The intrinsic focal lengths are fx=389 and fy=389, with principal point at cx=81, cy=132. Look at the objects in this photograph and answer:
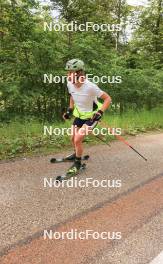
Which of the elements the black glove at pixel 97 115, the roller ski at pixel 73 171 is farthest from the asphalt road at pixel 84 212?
the black glove at pixel 97 115

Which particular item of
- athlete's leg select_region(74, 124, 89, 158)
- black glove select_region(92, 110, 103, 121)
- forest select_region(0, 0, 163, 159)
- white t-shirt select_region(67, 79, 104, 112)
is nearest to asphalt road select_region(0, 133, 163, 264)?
athlete's leg select_region(74, 124, 89, 158)

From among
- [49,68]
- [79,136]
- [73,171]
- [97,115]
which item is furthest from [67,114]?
[49,68]

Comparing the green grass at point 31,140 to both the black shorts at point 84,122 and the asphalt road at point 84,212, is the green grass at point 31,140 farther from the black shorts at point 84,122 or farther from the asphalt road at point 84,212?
the black shorts at point 84,122

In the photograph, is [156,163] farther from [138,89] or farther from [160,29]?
[160,29]

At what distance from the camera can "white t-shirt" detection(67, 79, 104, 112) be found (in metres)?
6.44

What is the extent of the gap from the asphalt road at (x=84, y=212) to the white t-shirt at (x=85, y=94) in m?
1.12

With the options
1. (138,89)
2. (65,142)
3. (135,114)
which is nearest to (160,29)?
(138,89)

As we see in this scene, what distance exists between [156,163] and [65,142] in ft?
7.13

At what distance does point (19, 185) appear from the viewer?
570 centimetres

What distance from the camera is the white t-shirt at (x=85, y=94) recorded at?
644cm

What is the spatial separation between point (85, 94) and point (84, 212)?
237 centimetres

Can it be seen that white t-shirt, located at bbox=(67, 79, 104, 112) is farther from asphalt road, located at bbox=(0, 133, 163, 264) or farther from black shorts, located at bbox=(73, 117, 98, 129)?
asphalt road, located at bbox=(0, 133, 163, 264)

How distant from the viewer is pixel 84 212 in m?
4.77

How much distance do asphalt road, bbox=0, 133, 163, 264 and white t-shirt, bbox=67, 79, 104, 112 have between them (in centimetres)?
112
